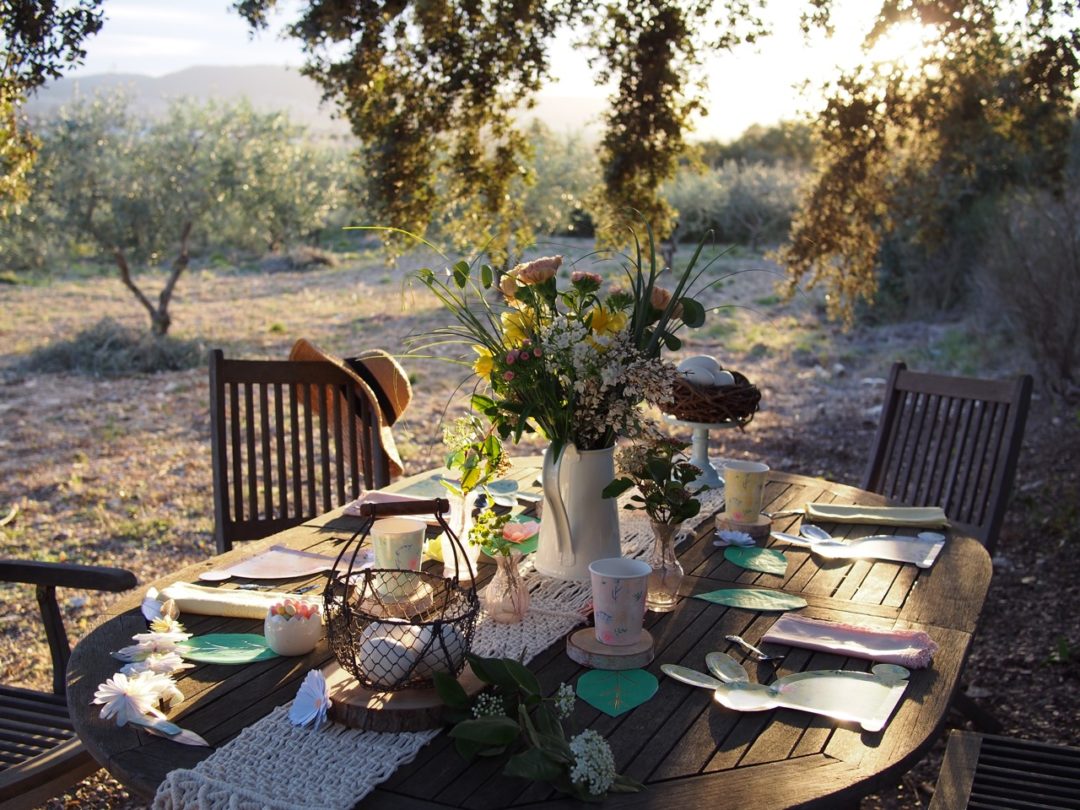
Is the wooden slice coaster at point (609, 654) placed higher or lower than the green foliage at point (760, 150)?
lower

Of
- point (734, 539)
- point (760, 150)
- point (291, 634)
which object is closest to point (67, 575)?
point (291, 634)

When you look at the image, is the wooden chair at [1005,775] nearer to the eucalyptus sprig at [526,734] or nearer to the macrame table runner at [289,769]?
the eucalyptus sprig at [526,734]

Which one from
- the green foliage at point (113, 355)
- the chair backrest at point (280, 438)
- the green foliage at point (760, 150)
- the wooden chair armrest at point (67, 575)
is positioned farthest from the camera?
the green foliage at point (760, 150)

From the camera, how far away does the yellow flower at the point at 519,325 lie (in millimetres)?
1891

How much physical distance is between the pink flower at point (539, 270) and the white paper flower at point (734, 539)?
0.77 metres

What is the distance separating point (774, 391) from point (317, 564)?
19.6 feet

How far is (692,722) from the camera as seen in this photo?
4.73 feet

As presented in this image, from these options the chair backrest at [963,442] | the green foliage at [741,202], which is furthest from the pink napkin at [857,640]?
the green foliage at [741,202]

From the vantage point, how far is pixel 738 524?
7.56 feet

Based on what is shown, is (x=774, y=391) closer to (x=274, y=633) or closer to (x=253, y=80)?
(x=274, y=633)

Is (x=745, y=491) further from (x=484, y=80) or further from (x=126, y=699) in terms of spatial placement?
(x=484, y=80)

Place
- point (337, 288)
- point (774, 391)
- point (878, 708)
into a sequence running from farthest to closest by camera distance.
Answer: point (337, 288) < point (774, 391) < point (878, 708)

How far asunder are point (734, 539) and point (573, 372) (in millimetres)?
666

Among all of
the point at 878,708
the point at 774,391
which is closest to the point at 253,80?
the point at 774,391
